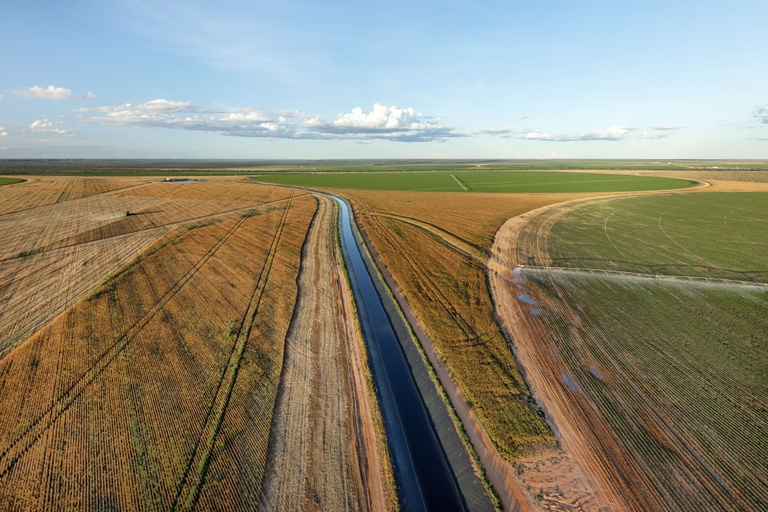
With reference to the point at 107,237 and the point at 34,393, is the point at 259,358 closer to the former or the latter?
the point at 34,393

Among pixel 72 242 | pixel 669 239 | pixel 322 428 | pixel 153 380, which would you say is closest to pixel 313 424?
pixel 322 428

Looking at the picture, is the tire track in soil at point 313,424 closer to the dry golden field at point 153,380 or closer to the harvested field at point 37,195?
the dry golden field at point 153,380

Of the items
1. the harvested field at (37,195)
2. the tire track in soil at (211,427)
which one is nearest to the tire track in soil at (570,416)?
the tire track in soil at (211,427)

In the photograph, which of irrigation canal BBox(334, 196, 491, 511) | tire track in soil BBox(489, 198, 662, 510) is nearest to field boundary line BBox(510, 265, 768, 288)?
tire track in soil BBox(489, 198, 662, 510)

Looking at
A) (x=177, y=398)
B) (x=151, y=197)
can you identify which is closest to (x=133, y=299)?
(x=177, y=398)

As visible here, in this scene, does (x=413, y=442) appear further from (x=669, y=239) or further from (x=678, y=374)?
(x=669, y=239)
